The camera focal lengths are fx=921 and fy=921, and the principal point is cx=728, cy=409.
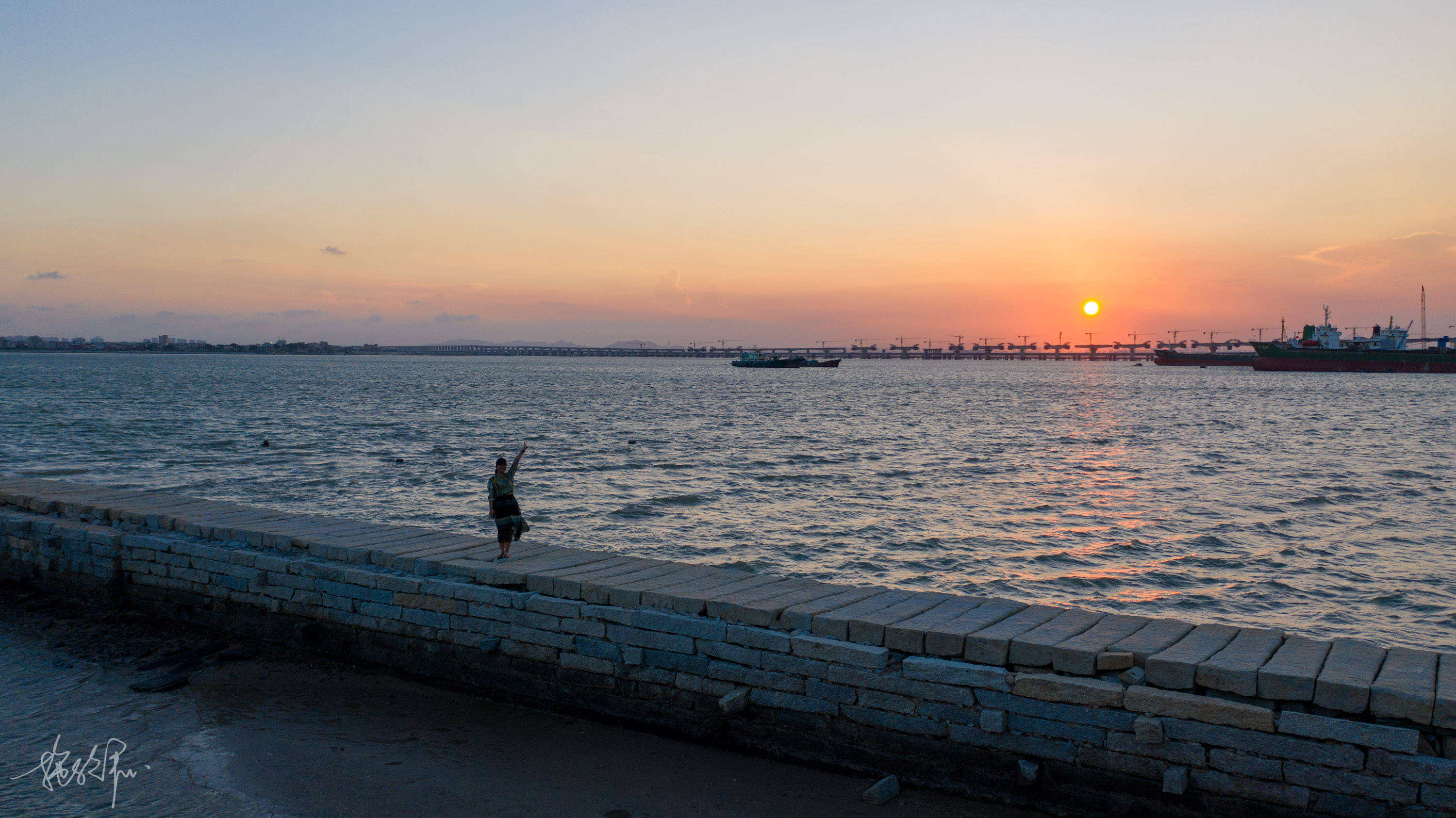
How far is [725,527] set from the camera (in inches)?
679

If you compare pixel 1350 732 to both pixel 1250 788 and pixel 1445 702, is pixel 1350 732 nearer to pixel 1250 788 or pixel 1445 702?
pixel 1445 702

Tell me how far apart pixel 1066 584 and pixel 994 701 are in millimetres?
8261

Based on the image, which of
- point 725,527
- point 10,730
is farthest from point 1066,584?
point 10,730

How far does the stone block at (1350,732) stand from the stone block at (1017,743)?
3.82 feet

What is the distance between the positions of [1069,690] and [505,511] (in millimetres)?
5310

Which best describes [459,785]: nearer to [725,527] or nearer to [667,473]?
[725,527]

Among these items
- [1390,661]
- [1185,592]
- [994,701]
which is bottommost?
[1185,592]

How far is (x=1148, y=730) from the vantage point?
17.4 feet

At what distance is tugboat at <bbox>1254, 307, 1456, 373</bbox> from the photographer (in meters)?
124

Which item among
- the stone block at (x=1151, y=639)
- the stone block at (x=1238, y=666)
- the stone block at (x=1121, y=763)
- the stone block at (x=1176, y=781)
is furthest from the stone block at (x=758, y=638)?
the stone block at (x=1238, y=666)

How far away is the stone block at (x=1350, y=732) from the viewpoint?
15.7ft

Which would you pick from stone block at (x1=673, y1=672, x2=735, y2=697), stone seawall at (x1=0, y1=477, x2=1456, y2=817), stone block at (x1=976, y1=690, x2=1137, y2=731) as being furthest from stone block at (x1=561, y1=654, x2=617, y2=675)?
stone block at (x1=976, y1=690, x2=1137, y2=731)

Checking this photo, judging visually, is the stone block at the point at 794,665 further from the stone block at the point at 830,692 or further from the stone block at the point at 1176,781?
the stone block at the point at 1176,781

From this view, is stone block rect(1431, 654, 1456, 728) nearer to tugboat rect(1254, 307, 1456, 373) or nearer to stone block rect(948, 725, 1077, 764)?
stone block rect(948, 725, 1077, 764)
